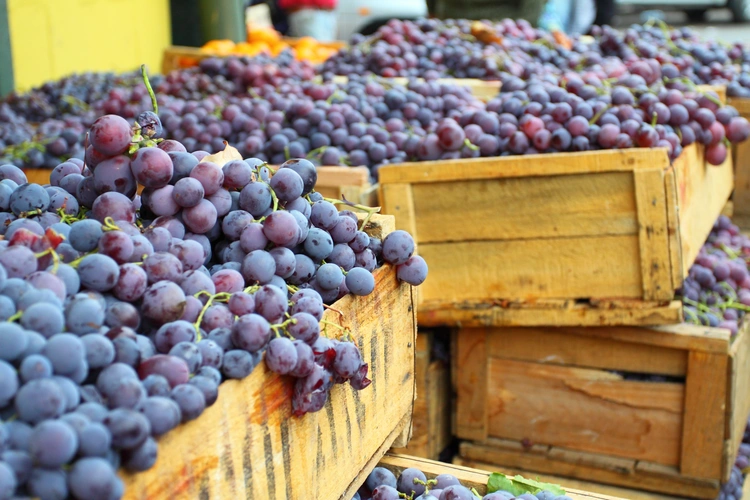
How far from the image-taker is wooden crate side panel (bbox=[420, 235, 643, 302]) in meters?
2.03

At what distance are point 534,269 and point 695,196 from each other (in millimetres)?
627

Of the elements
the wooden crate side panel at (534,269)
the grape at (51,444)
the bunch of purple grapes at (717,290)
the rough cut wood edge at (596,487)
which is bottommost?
the rough cut wood edge at (596,487)

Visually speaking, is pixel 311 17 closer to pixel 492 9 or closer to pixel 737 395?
pixel 492 9

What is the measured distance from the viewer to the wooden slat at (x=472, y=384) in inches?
89.6

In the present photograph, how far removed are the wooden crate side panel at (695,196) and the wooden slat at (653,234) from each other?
0.09 m

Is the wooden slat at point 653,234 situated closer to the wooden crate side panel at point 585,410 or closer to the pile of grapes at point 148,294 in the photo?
the wooden crate side panel at point 585,410

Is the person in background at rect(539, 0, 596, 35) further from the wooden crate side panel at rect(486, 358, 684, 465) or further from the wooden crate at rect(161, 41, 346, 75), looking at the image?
the wooden crate side panel at rect(486, 358, 684, 465)

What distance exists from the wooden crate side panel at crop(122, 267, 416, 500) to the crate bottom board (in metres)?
0.97

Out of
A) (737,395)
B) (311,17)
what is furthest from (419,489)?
(311,17)

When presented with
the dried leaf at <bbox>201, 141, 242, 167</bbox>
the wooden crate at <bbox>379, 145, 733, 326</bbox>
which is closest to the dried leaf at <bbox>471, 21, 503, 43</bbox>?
the wooden crate at <bbox>379, 145, 733, 326</bbox>

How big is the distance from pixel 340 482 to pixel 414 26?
278cm

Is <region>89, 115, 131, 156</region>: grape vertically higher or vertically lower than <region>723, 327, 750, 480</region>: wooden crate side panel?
higher

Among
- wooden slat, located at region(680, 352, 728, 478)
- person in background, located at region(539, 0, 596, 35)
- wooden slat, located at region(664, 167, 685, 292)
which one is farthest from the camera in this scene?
person in background, located at region(539, 0, 596, 35)

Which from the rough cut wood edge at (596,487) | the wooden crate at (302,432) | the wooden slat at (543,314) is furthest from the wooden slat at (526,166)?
the rough cut wood edge at (596,487)
